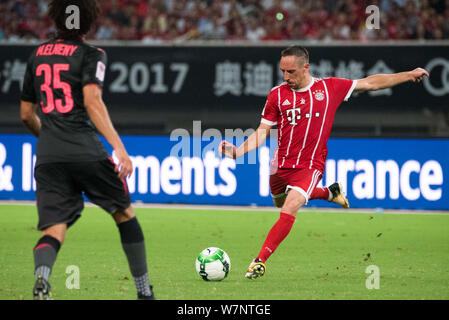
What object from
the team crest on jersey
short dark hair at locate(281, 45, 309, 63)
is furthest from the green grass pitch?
short dark hair at locate(281, 45, 309, 63)

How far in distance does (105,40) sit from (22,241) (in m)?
8.23

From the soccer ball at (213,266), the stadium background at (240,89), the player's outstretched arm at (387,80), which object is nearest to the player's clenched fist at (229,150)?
the soccer ball at (213,266)

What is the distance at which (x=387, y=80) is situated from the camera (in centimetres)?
816

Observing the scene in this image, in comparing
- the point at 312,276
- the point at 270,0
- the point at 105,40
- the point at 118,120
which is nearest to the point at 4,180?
the point at 118,120

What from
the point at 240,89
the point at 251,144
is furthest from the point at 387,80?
the point at 240,89

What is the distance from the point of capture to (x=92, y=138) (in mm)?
5641

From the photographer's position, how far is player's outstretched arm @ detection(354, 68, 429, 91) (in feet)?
26.1

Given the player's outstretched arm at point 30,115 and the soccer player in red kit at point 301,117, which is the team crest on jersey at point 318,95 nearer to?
the soccer player in red kit at point 301,117

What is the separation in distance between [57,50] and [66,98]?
345 millimetres

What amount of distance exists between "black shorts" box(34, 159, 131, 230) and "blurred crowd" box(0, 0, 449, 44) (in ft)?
37.3

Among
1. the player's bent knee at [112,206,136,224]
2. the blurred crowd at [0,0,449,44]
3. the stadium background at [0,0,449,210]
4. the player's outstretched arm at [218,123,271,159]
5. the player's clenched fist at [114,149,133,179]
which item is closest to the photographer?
the player's clenched fist at [114,149,133,179]

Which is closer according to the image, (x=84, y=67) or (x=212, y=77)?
(x=84, y=67)

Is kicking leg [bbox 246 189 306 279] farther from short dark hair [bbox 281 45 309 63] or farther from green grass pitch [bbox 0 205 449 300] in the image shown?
short dark hair [bbox 281 45 309 63]
